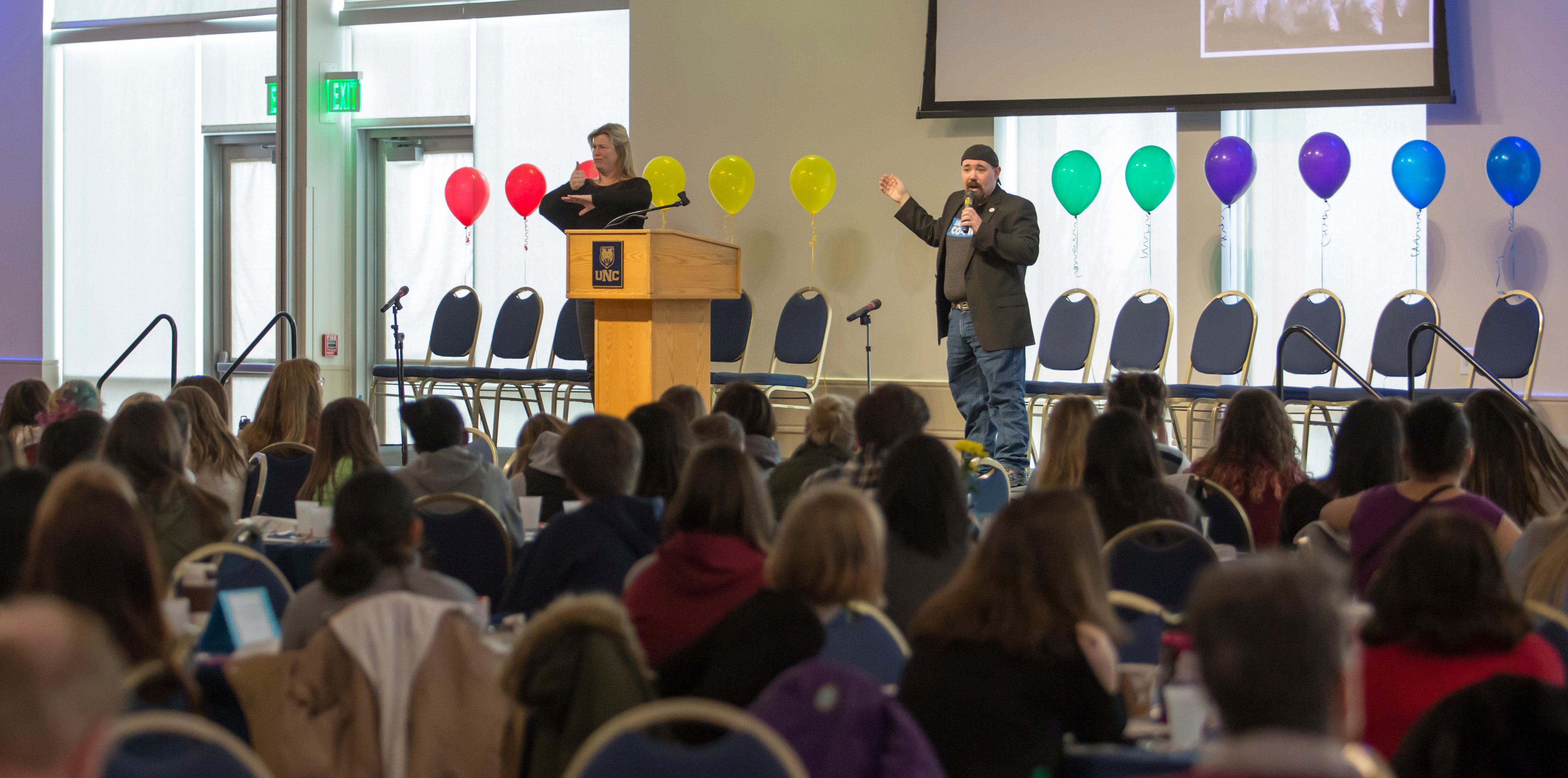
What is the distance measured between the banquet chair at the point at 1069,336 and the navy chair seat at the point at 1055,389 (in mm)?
338

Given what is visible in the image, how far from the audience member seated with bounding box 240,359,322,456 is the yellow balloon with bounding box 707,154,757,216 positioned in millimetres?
3406

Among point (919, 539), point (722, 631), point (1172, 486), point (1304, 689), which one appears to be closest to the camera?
point (1304, 689)

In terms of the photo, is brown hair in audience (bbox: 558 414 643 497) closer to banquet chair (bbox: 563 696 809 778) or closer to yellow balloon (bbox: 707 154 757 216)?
banquet chair (bbox: 563 696 809 778)

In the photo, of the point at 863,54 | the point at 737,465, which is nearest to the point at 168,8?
the point at 863,54

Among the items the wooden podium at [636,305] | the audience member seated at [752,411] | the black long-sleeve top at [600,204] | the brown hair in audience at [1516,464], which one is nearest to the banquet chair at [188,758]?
the audience member seated at [752,411]

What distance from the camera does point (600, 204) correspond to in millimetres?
6195

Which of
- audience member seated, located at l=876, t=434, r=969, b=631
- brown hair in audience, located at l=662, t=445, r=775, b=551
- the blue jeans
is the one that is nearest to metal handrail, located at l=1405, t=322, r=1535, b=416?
the blue jeans

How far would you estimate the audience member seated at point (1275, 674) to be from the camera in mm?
1086

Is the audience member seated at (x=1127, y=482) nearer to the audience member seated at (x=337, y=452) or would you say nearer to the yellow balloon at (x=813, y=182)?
the audience member seated at (x=337, y=452)

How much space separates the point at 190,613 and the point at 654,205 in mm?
5322

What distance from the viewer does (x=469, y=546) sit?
10.4 feet

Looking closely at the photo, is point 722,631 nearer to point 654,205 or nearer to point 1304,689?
point 1304,689

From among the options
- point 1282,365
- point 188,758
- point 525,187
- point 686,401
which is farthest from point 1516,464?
point 525,187

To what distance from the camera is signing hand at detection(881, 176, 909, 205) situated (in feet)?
20.9
